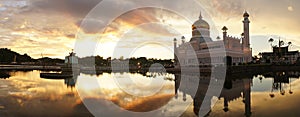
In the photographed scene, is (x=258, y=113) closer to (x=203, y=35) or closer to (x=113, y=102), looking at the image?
(x=113, y=102)

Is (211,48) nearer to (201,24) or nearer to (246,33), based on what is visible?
(246,33)

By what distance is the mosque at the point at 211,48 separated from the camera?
50.0 meters

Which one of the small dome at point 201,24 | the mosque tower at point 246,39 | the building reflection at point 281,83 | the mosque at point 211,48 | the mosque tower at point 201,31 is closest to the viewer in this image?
the building reflection at point 281,83

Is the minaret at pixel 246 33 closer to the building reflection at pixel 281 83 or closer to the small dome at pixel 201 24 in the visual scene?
the small dome at pixel 201 24

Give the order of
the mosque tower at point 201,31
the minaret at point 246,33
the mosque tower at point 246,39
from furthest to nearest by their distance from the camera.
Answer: the mosque tower at point 201,31 < the minaret at point 246,33 < the mosque tower at point 246,39

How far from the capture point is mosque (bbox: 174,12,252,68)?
50.0 m

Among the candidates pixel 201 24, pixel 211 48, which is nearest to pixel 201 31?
pixel 201 24

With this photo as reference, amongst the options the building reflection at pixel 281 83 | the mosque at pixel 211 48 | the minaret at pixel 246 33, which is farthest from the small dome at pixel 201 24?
the building reflection at pixel 281 83

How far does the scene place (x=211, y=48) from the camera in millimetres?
53812

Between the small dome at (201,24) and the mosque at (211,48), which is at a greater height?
the small dome at (201,24)

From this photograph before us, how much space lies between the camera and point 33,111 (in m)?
13.6

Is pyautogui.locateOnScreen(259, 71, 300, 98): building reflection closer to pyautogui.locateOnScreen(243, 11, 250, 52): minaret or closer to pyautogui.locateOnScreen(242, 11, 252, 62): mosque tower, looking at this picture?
pyautogui.locateOnScreen(242, 11, 252, 62): mosque tower

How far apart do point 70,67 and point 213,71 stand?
3398cm

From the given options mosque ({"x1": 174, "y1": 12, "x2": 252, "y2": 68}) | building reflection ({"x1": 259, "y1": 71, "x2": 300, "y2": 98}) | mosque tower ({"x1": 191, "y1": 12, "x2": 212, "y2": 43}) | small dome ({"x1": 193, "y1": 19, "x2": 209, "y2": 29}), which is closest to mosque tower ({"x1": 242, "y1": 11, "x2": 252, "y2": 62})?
mosque ({"x1": 174, "y1": 12, "x2": 252, "y2": 68})
